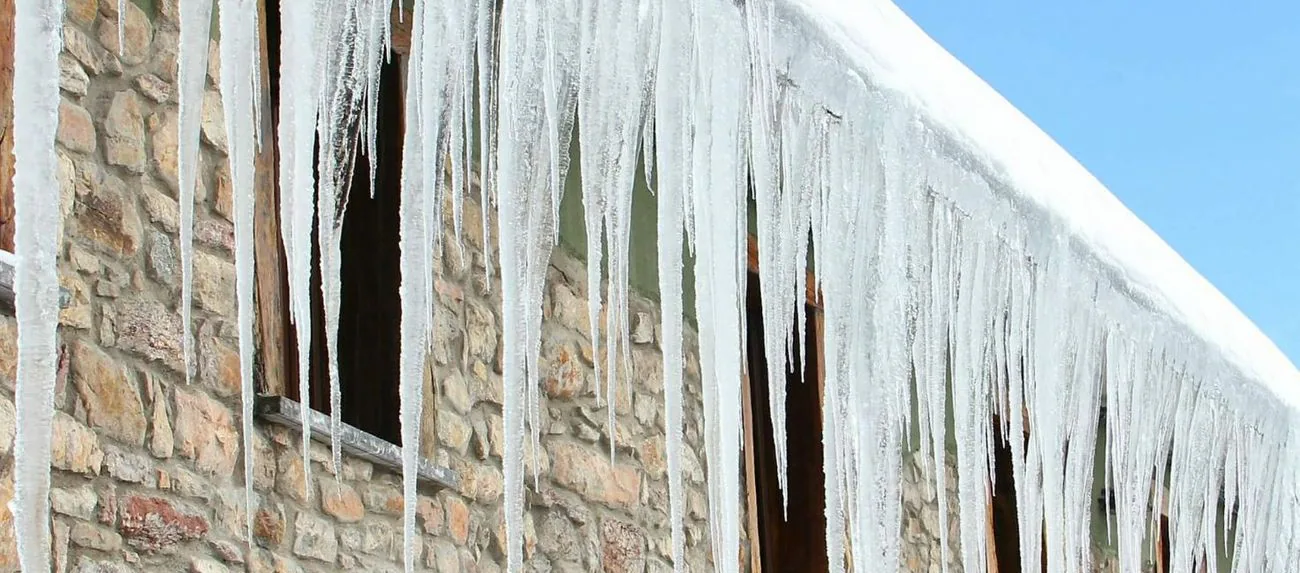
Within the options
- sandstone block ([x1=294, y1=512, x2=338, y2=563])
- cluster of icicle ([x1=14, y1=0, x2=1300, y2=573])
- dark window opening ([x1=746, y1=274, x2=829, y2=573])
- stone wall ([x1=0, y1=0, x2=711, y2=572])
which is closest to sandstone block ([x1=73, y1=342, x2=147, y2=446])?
stone wall ([x1=0, y1=0, x2=711, y2=572])

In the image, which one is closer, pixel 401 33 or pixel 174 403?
pixel 174 403

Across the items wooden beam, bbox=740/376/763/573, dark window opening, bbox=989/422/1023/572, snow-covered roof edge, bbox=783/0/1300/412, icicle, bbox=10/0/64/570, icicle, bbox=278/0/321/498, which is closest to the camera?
icicle, bbox=10/0/64/570

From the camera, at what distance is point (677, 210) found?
95.1 inches

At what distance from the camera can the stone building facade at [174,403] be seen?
3.36 meters

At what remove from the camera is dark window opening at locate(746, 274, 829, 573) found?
604 centimetres

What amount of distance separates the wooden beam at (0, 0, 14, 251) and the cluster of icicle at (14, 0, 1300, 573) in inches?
25.4

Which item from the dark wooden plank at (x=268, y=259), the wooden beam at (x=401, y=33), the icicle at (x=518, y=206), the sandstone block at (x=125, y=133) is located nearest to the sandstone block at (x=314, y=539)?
the dark wooden plank at (x=268, y=259)

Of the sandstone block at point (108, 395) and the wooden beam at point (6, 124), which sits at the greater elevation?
the wooden beam at point (6, 124)

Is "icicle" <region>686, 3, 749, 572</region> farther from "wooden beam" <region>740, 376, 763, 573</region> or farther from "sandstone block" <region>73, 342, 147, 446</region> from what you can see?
"wooden beam" <region>740, 376, 763, 573</region>

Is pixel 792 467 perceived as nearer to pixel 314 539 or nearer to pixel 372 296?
pixel 372 296

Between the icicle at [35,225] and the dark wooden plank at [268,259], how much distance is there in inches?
90.9

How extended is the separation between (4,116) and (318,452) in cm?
112

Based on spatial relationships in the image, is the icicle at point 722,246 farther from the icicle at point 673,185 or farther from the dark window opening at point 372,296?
the dark window opening at point 372,296

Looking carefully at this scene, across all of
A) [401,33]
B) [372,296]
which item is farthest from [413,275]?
[401,33]
